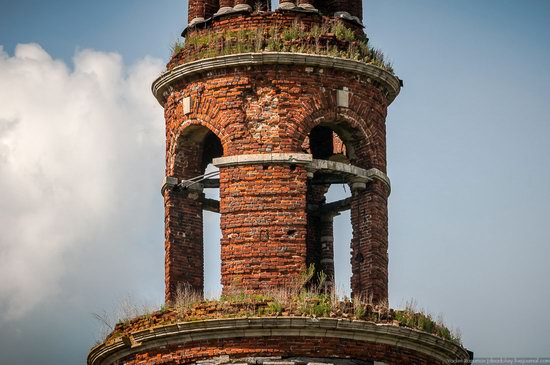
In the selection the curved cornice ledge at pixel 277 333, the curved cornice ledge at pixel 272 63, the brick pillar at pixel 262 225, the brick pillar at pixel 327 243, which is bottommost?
the curved cornice ledge at pixel 277 333

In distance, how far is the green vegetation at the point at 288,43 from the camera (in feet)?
112

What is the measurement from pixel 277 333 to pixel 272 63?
538 cm

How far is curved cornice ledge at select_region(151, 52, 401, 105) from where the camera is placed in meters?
33.7

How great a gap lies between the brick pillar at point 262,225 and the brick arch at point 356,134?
54.1 inches

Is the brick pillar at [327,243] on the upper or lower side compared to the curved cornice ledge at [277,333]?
upper

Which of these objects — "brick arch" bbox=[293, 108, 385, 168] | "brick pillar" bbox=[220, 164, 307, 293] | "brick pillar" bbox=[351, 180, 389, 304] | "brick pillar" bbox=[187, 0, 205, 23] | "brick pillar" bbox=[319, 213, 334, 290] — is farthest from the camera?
"brick pillar" bbox=[319, 213, 334, 290]

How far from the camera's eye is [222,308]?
31.7 meters

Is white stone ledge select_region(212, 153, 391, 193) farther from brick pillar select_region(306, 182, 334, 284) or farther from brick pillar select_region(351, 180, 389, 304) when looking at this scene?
brick pillar select_region(306, 182, 334, 284)

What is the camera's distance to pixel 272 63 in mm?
33750

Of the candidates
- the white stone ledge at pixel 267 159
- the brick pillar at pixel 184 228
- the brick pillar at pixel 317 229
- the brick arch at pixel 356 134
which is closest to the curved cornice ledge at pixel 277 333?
the brick pillar at pixel 184 228

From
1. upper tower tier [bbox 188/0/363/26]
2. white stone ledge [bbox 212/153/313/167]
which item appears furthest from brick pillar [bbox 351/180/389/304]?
upper tower tier [bbox 188/0/363/26]

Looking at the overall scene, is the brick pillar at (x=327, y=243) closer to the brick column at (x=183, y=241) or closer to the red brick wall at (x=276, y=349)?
the brick column at (x=183, y=241)

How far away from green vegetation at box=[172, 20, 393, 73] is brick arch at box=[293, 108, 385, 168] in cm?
110

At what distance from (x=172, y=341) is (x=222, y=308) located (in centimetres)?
108
